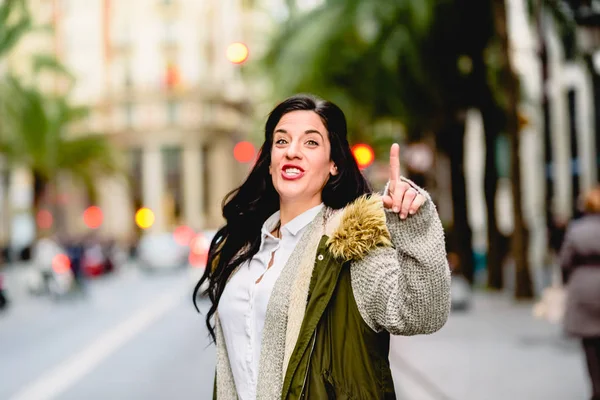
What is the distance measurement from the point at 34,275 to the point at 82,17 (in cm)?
6522

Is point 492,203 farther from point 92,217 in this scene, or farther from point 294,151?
point 92,217

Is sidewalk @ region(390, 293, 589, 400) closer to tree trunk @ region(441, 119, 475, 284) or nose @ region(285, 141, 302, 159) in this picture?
nose @ region(285, 141, 302, 159)

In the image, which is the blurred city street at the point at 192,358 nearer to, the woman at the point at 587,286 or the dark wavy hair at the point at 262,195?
the woman at the point at 587,286

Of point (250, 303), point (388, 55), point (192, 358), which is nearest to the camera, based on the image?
point (250, 303)

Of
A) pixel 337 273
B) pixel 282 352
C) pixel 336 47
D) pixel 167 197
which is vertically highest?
pixel 336 47

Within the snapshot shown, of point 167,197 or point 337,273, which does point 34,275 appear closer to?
point 337,273

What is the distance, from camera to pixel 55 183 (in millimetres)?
48719

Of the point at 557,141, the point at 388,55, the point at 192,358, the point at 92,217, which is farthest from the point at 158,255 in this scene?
the point at 92,217

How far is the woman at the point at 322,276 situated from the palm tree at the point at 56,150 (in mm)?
33740

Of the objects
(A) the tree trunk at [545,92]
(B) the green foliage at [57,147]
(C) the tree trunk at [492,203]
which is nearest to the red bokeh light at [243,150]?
(B) the green foliage at [57,147]

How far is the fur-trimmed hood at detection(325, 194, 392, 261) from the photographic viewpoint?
102 inches

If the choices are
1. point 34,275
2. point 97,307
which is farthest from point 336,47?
point 34,275

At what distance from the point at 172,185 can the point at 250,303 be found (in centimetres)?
8426

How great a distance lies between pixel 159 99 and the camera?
278 ft
